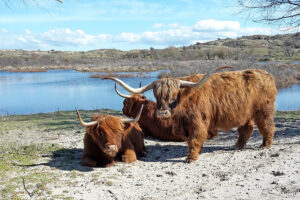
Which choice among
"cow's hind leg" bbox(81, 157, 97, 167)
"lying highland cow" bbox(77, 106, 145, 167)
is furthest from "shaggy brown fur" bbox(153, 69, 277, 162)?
"cow's hind leg" bbox(81, 157, 97, 167)

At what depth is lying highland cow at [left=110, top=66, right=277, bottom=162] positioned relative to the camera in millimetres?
5281

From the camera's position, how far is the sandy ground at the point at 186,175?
13.2 ft

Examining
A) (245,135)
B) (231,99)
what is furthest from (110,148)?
(245,135)

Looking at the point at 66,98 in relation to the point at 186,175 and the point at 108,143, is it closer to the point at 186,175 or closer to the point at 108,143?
A: the point at 108,143

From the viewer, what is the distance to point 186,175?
4832mm

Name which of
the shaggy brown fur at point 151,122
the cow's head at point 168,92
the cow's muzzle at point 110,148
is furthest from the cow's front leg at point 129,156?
the shaggy brown fur at point 151,122

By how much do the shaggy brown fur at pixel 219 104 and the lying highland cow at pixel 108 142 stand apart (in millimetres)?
624

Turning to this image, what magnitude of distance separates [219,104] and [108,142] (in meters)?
2.08

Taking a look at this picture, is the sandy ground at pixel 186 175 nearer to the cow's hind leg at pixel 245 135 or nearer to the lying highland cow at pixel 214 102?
the cow's hind leg at pixel 245 135

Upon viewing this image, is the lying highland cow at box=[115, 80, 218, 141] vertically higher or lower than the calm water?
higher

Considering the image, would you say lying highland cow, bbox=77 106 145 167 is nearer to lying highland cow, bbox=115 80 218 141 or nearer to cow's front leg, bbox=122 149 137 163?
cow's front leg, bbox=122 149 137 163

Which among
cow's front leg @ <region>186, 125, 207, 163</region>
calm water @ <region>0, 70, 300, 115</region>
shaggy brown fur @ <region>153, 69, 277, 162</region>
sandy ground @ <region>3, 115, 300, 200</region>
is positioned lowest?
calm water @ <region>0, 70, 300, 115</region>

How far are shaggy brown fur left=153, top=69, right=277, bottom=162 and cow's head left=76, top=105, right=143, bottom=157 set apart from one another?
0.63m

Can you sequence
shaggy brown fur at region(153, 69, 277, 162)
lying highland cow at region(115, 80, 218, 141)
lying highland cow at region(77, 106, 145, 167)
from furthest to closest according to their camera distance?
lying highland cow at region(115, 80, 218, 141) → shaggy brown fur at region(153, 69, 277, 162) → lying highland cow at region(77, 106, 145, 167)
